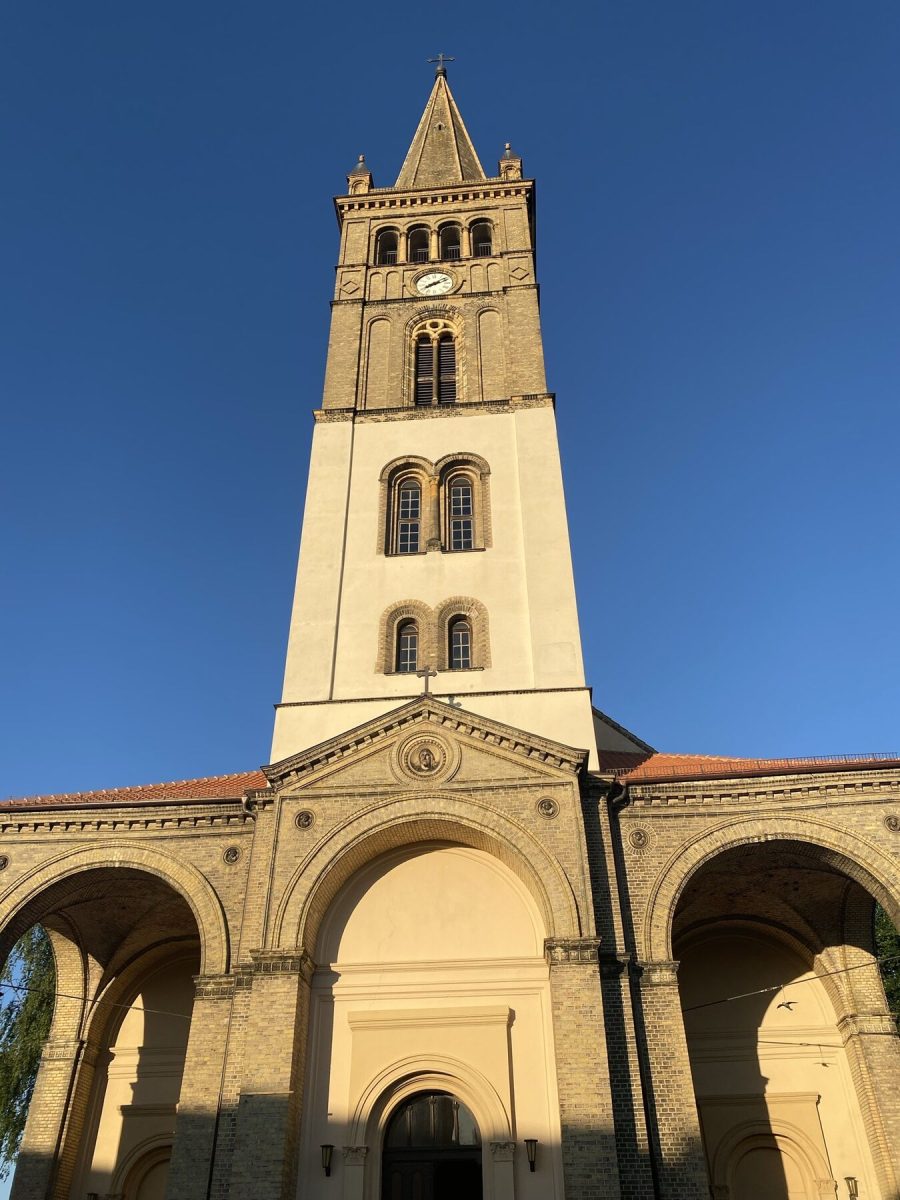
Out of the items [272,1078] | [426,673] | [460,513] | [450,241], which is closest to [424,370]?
[460,513]

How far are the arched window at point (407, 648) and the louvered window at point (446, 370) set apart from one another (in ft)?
25.2

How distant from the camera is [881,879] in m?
17.4

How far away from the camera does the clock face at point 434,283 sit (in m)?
30.8

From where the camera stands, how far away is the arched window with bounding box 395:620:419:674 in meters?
22.9

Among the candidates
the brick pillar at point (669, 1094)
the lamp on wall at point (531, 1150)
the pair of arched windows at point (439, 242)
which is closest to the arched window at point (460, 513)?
the pair of arched windows at point (439, 242)

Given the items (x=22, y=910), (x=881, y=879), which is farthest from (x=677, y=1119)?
(x=22, y=910)

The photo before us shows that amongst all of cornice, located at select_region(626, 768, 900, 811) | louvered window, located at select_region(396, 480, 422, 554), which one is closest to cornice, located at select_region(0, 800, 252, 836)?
cornice, located at select_region(626, 768, 900, 811)

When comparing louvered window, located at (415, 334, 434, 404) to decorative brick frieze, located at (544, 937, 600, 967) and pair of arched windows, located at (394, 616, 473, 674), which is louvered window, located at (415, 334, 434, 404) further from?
decorative brick frieze, located at (544, 937, 600, 967)

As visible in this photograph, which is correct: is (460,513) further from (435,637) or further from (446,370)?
(446,370)

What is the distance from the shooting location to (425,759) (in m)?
19.4

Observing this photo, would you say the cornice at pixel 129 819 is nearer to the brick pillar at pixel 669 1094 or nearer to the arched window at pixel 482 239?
the brick pillar at pixel 669 1094

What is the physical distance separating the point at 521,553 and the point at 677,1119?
12.7m

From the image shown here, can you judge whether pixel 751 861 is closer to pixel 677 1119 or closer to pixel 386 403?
pixel 677 1119

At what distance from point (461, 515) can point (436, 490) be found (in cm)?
94
